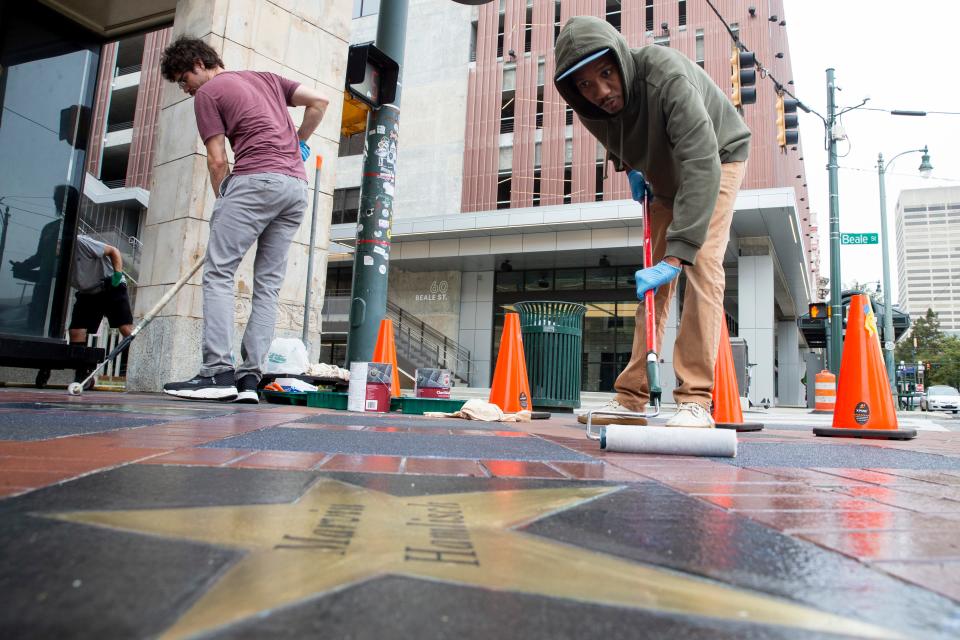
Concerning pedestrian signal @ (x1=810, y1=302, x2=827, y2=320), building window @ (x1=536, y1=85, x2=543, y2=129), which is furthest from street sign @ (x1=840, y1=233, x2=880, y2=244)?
building window @ (x1=536, y1=85, x2=543, y2=129)

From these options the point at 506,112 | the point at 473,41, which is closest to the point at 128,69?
the point at 473,41

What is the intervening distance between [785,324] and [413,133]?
61.8 feet

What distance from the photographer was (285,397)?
5.39 metres

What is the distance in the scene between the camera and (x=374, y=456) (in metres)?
1.89

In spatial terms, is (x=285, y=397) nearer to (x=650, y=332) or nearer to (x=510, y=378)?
(x=510, y=378)

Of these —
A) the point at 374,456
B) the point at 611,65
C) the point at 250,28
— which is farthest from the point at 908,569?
the point at 250,28

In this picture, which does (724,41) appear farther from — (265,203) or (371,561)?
(371,561)

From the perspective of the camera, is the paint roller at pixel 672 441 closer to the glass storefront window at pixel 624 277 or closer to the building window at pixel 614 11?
the glass storefront window at pixel 624 277

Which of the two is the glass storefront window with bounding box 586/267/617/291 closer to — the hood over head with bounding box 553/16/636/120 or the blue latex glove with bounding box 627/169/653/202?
the blue latex glove with bounding box 627/169/653/202

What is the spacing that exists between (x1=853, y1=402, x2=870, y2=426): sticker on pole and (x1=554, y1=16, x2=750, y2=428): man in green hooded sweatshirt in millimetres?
1743

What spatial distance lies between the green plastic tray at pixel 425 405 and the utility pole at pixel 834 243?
1101 centimetres

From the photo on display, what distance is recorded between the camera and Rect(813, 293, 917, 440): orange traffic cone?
4270 millimetres

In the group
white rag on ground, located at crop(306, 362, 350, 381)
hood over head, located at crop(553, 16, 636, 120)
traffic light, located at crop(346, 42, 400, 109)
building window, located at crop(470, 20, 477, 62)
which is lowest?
white rag on ground, located at crop(306, 362, 350, 381)

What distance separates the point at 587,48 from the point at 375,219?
11.2ft
